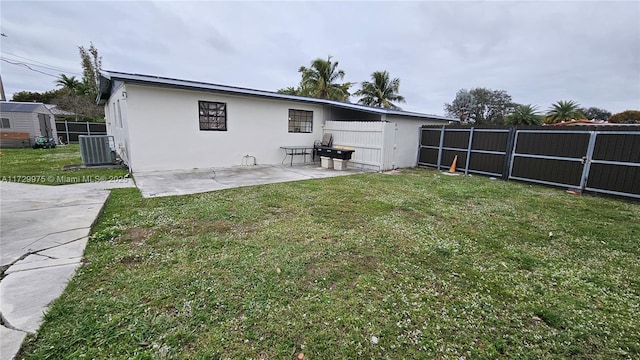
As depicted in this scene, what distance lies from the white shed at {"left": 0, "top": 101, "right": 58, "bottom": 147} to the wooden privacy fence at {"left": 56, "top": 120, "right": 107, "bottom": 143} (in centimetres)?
239

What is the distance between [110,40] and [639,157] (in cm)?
3074

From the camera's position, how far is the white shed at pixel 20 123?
1452cm

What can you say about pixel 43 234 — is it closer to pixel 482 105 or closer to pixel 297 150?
pixel 297 150

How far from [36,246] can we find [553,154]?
11.1 meters

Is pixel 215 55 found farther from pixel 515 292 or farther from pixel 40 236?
pixel 515 292

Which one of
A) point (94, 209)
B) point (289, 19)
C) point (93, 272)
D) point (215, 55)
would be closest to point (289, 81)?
point (215, 55)

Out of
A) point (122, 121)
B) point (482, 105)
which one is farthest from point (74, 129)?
point (482, 105)

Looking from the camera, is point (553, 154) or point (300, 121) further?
point (300, 121)

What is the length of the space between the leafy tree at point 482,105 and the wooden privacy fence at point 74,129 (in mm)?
38487

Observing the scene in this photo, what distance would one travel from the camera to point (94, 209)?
4.28 meters

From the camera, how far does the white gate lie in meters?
9.55

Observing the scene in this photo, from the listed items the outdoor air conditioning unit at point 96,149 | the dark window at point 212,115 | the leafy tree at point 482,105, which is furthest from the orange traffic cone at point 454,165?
the leafy tree at point 482,105

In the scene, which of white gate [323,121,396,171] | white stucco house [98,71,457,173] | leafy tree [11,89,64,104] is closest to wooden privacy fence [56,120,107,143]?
white stucco house [98,71,457,173]

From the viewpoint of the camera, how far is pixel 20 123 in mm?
14852
